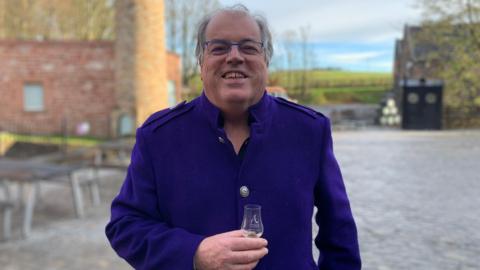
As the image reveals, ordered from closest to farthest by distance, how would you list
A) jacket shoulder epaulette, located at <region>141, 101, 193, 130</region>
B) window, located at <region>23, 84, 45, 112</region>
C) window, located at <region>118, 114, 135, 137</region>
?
jacket shoulder epaulette, located at <region>141, 101, 193, 130</region>
window, located at <region>118, 114, 135, 137</region>
window, located at <region>23, 84, 45, 112</region>

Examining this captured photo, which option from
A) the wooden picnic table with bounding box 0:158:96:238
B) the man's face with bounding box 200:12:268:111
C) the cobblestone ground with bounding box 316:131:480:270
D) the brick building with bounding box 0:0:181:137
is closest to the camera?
the man's face with bounding box 200:12:268:111

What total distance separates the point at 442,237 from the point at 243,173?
226 cm

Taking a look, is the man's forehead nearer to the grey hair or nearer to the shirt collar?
the grey hair

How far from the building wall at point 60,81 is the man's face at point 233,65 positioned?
16.5 meters

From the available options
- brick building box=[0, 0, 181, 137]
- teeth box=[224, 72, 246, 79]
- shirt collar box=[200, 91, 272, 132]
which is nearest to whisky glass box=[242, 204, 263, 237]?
shirt collar box=[200, 91, 272, 132]

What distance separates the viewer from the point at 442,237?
328 centimetres

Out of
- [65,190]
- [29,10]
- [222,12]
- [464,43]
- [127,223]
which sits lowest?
[65,190]

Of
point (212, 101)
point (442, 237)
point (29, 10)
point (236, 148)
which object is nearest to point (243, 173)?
point (236, 148)

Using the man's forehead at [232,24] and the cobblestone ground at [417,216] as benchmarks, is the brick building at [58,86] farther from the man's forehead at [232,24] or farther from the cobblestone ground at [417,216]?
the man's forehead at [232,24]

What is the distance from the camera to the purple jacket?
155 cm

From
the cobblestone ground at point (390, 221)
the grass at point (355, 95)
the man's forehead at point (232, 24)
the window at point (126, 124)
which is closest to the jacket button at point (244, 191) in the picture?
the man's forehead at point (232, 24)

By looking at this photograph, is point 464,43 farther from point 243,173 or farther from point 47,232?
point 243,173

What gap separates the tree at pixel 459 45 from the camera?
819 inches

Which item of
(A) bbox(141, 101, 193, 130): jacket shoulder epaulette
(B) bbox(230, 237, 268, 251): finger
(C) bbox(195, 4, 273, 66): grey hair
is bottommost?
(B) bbox(230, 237, 268, 251): finger
